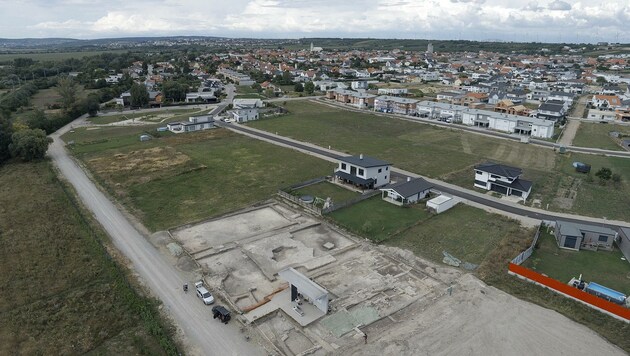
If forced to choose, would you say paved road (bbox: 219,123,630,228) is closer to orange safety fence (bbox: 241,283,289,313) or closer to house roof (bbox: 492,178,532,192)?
house roof (bbox: 492,178,532,192)

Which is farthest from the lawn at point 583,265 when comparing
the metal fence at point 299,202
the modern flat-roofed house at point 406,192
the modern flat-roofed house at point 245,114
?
the modern flat-roofed house at point 245,114

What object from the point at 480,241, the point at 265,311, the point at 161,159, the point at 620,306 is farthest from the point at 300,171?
the point at 620,306

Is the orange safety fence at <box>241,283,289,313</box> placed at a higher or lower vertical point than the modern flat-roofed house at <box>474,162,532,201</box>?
lower

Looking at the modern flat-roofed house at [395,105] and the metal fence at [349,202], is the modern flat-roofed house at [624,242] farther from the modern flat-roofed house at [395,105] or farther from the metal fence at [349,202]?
the modern flat-roofed house at [395,105]

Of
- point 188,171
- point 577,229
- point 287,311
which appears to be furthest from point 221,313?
point 188,171

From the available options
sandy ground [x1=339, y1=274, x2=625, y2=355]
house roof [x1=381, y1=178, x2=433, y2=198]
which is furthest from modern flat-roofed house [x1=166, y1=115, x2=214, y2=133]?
sandy ground [x1=339, y1=274, x2=625, y2=355]

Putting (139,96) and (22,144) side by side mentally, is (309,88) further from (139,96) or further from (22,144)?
(22,144)
